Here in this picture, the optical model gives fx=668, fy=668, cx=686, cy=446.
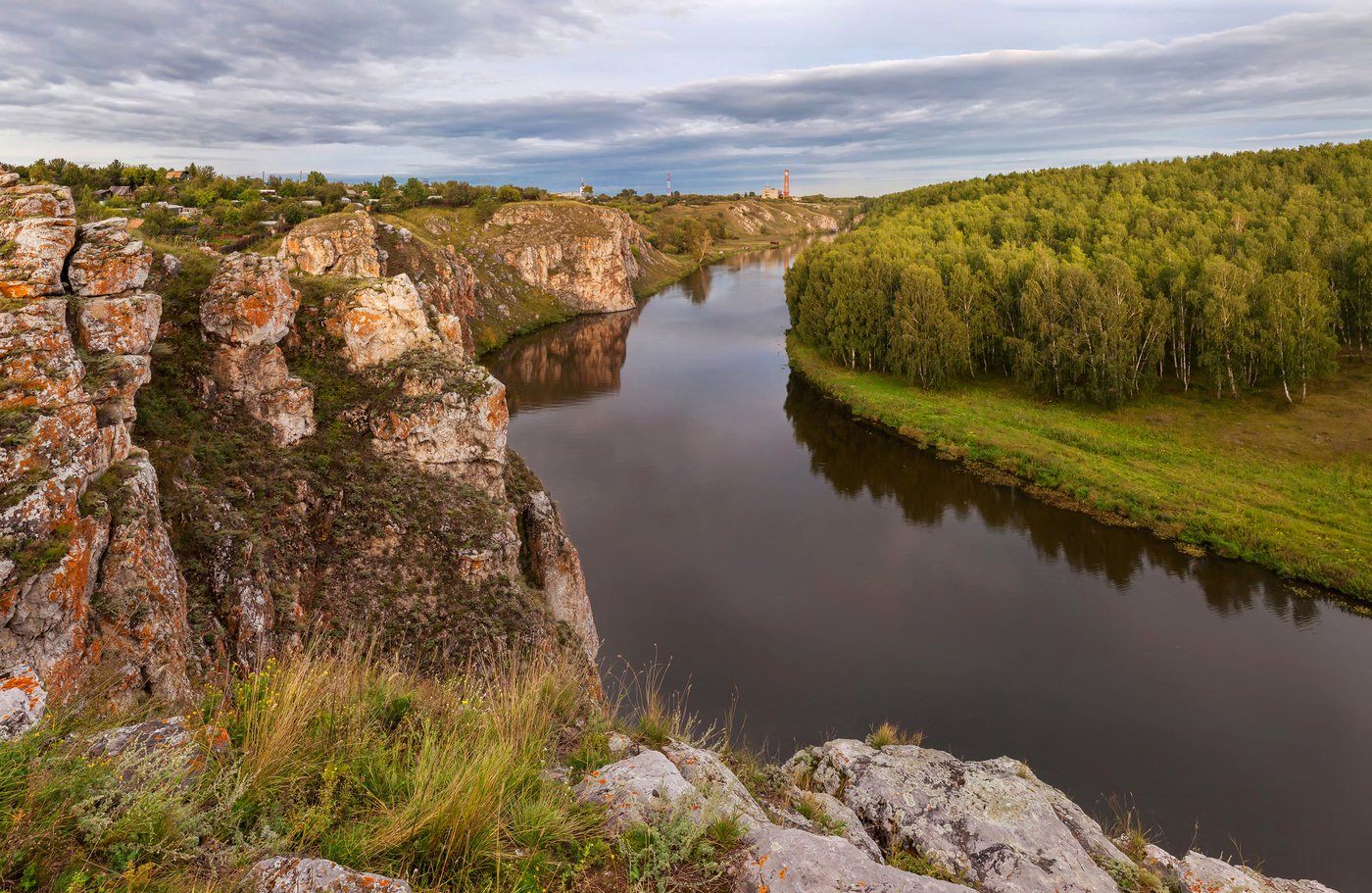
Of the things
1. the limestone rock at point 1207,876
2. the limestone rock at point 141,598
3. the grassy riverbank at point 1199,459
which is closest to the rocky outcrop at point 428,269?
the grassy riverbank at point 1199,459

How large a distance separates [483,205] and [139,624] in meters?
77.5

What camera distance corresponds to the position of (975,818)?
8.06 metres

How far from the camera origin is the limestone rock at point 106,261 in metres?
12.1

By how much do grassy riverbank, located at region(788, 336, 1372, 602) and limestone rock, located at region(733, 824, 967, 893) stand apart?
25.6 metres

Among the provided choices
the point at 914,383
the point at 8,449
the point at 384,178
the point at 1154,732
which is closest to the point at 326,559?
the point at 8,449

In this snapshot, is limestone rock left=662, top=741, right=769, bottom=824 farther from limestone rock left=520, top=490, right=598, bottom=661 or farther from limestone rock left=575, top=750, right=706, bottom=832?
limestone rock left=520, top=490, right=598, bottom=661

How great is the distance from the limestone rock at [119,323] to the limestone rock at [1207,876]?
692 inches

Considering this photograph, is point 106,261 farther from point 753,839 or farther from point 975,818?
point 975,818

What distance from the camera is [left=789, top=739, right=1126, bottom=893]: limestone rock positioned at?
7.11 metres

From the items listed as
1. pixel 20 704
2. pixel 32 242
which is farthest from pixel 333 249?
pixel 20 704

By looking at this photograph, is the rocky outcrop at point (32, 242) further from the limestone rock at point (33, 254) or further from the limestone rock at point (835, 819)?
the limestone rock at point (835, 819)

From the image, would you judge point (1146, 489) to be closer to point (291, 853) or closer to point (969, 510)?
point (969, 510)

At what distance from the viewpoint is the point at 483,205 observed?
257 ft

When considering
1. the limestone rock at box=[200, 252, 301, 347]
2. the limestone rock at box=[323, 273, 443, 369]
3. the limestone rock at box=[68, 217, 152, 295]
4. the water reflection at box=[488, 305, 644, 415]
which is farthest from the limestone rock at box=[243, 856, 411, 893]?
the water reflection at box=[488, 305, 644, 415]
